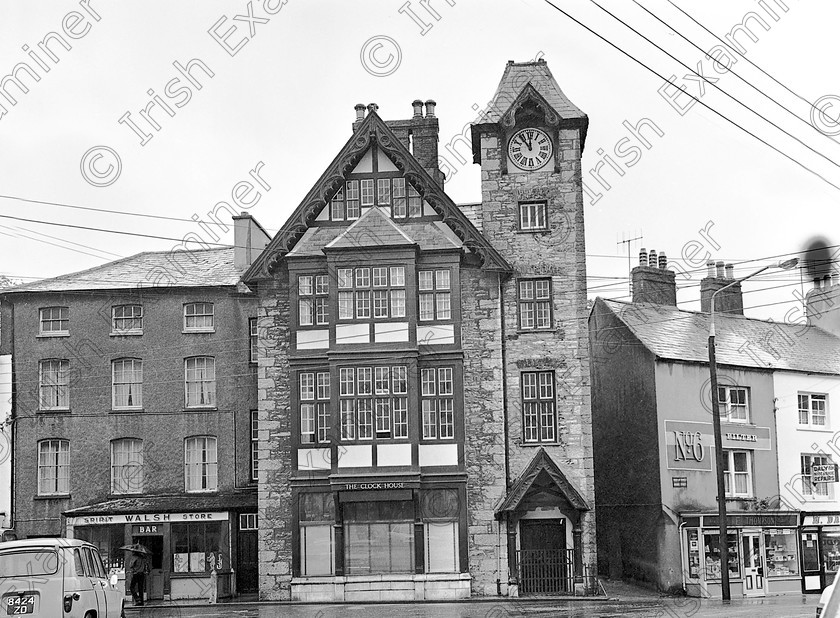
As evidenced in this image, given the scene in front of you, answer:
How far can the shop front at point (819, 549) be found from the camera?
3900 cm

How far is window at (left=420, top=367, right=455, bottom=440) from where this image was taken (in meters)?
34.7

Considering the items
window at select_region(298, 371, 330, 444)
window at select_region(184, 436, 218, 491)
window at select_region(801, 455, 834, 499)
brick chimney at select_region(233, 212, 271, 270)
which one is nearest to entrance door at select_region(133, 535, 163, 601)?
window at select_region(184, 436, 218, 491)

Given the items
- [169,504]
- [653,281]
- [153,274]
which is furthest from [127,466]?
[653,281]

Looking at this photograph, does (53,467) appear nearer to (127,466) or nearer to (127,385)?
(127,466)

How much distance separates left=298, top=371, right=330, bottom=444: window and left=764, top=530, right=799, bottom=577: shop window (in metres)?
16.1

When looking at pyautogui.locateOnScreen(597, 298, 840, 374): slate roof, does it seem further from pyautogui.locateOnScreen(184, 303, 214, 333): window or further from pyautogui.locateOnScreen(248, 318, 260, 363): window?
pyautogui.locateOnScreen(184, 303, 214, 333): window

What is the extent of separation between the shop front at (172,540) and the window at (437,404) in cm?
700

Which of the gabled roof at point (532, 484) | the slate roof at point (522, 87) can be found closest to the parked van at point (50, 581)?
the gabled roof at point (532, 484)

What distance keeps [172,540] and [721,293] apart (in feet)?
78.6

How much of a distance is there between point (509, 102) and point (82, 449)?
1880 cm

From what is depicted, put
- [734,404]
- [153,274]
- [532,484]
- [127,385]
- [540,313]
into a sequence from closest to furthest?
1. [532,484]
2. [540,313]
3. [127,385]
4. [734,404]
5. [153,274]

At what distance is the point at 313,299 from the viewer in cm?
3534

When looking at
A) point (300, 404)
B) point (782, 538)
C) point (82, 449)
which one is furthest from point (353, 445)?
point (782, 538)

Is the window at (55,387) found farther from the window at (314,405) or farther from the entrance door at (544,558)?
the entrance door at (544,558)
